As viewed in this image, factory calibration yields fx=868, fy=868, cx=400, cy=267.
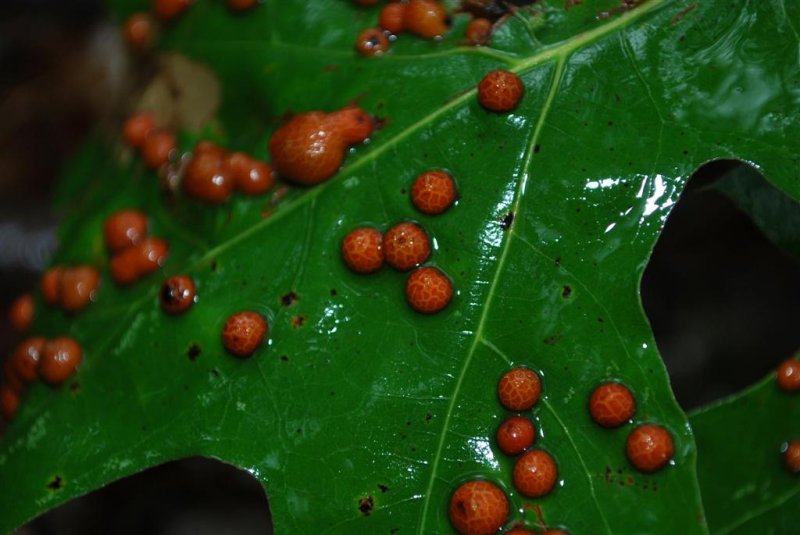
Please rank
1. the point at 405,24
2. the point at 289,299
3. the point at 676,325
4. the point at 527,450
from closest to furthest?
1. the point at 527,450
2. the point at 289,299
3. the point at 405,24
4. the point at 676,325

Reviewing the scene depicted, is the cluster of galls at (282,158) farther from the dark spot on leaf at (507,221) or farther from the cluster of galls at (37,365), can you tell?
the cluster of galls at (37,365)

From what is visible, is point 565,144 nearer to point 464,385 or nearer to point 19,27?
point 464,385

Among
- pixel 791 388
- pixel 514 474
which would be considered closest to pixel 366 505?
pixel 514 474

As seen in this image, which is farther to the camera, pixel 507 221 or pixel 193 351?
pixel 193 351

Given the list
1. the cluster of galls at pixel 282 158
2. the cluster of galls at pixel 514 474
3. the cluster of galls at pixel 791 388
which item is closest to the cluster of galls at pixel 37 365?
the cluster of galls at pixel 282 158

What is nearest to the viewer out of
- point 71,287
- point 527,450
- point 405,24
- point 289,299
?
point 527,450

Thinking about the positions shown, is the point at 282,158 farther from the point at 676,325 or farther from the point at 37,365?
the point at 676,325
